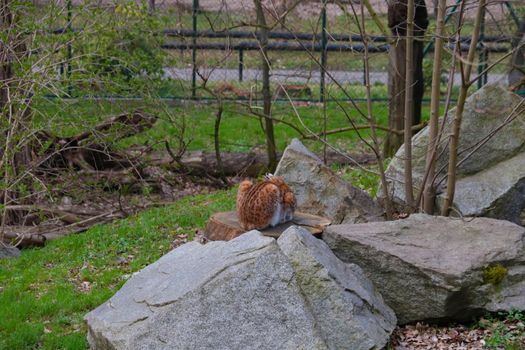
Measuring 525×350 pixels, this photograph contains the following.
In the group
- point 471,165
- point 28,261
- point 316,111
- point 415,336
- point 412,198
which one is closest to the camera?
point 415,336

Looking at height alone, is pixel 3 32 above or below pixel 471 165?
above

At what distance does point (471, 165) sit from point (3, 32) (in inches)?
229

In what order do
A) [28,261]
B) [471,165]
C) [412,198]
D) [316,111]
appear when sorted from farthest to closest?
[316,111]
[28,261]
[471,165]
[412,198]

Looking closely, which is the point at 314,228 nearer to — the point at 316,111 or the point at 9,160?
the point at 9,160

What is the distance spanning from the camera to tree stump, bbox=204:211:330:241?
7227 millimetres

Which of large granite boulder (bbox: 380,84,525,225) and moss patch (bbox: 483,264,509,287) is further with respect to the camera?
large granite boulder (bbox: 380,84,525,225)

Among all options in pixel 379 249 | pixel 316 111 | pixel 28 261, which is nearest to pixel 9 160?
pixel 28 261

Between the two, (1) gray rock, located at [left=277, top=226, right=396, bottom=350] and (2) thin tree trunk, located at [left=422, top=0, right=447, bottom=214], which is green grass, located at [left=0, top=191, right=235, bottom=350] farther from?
(2) thin tree trunk, located at [left=422, top=0, right=447, bottom=214]

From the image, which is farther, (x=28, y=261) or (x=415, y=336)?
(x=28, y=261)

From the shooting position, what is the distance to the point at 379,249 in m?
6.54

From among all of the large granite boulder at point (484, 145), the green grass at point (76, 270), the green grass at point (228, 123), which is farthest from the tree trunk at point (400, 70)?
the green grass at point (76, 270)

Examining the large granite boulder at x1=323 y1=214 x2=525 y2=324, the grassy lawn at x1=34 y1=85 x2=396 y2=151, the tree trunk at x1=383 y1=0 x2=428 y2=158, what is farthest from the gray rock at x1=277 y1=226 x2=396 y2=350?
the grassy lawn at x1=34 y1=85 x2=396 y2=151

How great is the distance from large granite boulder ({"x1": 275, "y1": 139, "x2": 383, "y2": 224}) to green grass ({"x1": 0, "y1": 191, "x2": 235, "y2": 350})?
1777mm

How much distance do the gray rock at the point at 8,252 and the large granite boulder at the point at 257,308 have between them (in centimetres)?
426
